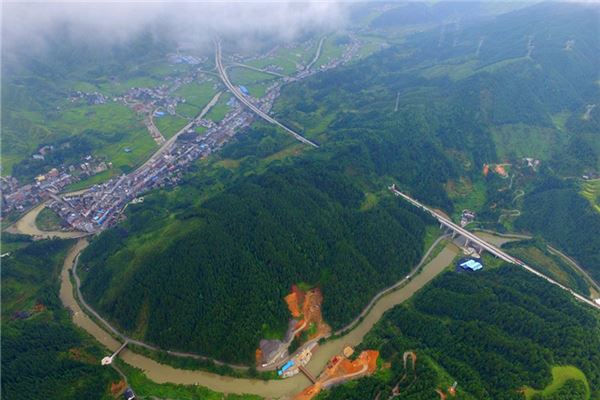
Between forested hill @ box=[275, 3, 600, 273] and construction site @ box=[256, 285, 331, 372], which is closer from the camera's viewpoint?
construction site @ box=[256, 285, 331, 372]

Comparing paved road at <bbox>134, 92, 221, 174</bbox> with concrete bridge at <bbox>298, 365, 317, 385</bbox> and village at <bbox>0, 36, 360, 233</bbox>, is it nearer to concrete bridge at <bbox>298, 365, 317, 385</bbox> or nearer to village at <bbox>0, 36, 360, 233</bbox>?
village at <bbox>0, 36, 360, 233</bbox>

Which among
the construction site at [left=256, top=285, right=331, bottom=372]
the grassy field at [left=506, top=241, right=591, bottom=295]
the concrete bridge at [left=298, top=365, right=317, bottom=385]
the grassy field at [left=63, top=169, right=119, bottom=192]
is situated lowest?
the grassy field at [left=506, top=241, right=591, bottom=295]

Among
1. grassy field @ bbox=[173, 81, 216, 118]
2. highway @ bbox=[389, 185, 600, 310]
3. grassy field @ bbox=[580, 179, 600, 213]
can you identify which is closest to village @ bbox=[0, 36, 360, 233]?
grassy field @ bbox=[173, 81, 216, 118]

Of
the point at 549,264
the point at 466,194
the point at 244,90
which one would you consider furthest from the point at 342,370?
the point at 244,90

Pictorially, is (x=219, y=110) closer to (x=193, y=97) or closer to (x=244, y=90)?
(x=193, y=97)

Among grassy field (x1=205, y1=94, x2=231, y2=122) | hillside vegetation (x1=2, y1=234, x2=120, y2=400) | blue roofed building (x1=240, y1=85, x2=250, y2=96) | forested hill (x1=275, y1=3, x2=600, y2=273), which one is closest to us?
hillside vegetation (x1=2, y1=234, x2=120, y2=400)
